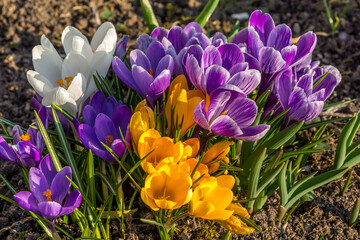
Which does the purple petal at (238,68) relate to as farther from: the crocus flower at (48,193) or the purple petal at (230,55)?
the crocus flower at (48,193)

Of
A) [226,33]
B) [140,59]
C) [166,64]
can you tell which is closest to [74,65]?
[140,59]

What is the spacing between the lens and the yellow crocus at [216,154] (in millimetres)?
1473

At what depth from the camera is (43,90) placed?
1.59 metres

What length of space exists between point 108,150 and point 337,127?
51.4 inches

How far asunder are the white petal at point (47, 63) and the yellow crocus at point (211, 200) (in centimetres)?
76

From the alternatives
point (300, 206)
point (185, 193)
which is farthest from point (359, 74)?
point (185, 193)

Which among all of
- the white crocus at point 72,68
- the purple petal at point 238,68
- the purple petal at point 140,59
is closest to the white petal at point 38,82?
the white crocus at point 72,68

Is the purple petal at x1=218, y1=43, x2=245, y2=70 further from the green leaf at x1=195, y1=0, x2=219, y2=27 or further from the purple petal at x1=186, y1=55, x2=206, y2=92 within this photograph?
the green leaf at x1=195, y1=0, x2=219, y2=27

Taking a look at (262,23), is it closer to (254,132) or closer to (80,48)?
(254,132)

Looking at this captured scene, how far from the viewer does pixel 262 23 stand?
5.55 feet

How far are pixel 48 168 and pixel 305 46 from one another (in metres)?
0.99

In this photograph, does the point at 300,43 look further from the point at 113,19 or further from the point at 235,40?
the point at 113,19

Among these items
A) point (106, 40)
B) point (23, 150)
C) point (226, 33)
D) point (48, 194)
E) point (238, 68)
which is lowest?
point (226, 33)

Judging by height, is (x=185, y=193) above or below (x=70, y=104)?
below
